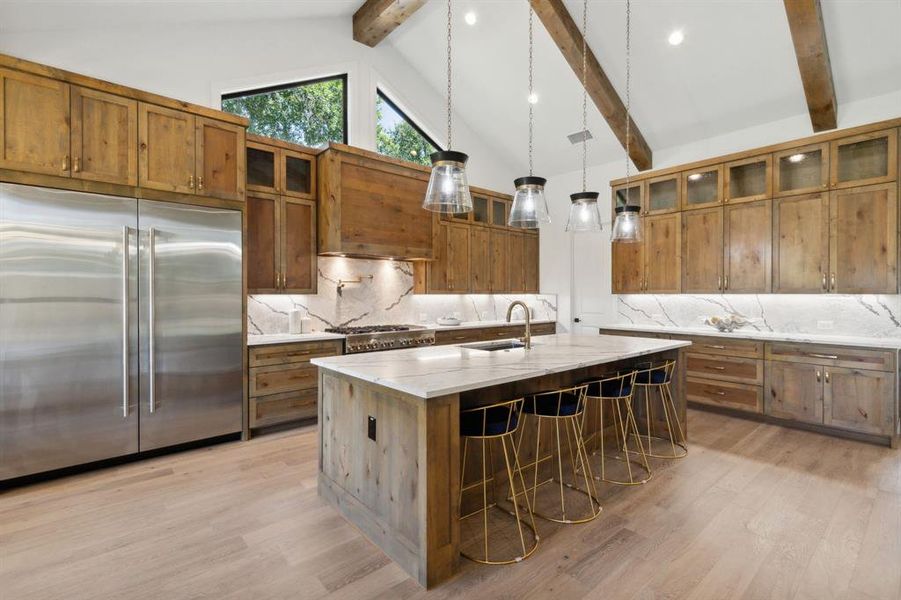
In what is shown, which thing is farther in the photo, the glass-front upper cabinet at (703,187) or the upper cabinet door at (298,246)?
the glass-front upper cabinet at (703,187)

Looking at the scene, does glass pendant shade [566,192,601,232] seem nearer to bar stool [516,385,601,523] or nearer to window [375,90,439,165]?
bar stool [516,385,601,523]

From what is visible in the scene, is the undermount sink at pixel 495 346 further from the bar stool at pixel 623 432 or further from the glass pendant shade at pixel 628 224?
the glass pendant shade at pixel 628 224

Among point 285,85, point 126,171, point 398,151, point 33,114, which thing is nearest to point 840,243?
point 398,151

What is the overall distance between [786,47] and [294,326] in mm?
5550

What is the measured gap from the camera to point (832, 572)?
2.09 m

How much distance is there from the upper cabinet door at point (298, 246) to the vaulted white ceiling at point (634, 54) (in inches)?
74.2

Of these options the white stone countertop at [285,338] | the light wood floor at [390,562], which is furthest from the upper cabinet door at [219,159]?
the light wood floor at [390,562]

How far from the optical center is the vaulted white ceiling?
12.6ft

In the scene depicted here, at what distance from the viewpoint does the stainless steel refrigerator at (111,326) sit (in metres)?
2.92

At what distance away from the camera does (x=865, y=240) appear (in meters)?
4.22

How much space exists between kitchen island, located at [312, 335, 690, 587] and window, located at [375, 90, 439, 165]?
366cm

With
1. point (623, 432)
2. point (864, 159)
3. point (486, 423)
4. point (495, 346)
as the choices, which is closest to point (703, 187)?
point (864, 159)

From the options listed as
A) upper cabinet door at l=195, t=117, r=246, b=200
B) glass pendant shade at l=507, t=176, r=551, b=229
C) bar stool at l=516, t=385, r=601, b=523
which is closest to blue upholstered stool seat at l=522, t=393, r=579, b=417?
bar stool at l=516, t=385, r=601, b=523

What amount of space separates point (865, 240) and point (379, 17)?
5.40 m
